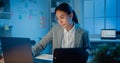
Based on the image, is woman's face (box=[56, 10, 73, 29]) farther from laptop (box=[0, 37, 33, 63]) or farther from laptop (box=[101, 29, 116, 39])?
laptop (box=[101, 29, 116, 39])

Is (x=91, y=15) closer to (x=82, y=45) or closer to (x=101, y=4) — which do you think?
(x=101, y=4)

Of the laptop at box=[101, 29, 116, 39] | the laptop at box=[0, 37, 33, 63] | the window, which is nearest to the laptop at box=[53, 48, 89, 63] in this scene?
the laptop at box=[0, 37, 33, 63]

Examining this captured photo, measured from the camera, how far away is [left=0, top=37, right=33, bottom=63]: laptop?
160cm

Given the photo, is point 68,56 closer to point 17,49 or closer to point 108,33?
point 17,49

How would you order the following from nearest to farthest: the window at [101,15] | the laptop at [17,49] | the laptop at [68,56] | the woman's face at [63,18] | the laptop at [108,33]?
the laptop at [68,56] → the laptop at [17,49] → the woman's face at [63,18] → the laptop at [108,33] → the window at [101,15]

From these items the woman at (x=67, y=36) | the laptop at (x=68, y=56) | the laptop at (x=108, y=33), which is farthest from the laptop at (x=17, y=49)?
the laptop at (x=108, y=33)

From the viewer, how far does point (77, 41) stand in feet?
6.89

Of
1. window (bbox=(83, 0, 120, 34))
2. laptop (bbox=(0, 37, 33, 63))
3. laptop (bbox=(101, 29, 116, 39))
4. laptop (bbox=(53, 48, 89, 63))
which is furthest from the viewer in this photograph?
window (bbox=(83, 0, 120, 34))

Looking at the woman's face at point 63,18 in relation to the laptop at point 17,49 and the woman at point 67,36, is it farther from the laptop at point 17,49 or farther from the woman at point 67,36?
the laptop at point 17,49

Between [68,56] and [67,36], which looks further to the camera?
[67,36]

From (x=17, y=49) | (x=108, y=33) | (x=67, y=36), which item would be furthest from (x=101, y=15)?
(x=17, y=49)

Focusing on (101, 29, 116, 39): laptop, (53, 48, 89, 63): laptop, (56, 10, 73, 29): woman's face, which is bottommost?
(101, 29, 116, 39): laptop

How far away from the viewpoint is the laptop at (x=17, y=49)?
5.24 ft

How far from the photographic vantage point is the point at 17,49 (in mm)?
1602
